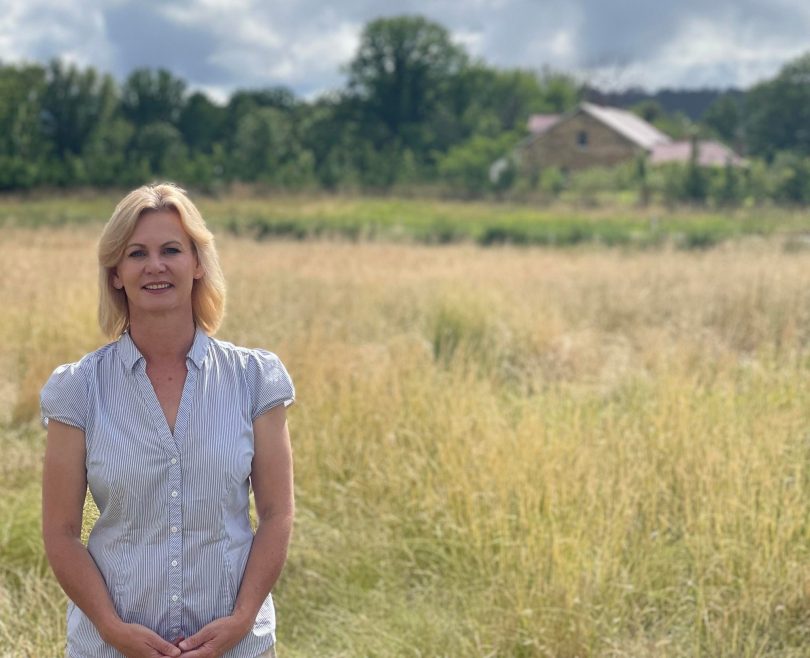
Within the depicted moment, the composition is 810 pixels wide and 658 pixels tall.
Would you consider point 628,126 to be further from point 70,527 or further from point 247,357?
point 70,527

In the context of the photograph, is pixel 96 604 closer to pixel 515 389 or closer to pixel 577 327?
pixel 515 389

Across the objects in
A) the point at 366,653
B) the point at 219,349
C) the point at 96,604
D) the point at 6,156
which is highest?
the point at 6,156

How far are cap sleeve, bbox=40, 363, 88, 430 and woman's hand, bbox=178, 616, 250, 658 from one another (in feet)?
1.55

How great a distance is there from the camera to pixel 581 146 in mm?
65938

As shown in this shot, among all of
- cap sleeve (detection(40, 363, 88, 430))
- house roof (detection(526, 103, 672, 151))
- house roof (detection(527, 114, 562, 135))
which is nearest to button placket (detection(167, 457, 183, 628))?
cap sleeve (detection(40, 363, 88, 430))

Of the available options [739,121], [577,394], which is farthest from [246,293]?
[739,121]

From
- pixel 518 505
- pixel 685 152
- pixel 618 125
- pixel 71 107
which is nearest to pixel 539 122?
pixel 618 125

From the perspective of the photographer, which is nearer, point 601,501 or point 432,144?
point 601,501

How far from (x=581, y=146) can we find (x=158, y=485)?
6610cm

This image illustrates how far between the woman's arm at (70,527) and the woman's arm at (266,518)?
0.16 meters

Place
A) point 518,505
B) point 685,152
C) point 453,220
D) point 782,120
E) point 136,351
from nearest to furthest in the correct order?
point 136,351 → point 518,505 → point 453,220 → point 685,152 → point 782,120

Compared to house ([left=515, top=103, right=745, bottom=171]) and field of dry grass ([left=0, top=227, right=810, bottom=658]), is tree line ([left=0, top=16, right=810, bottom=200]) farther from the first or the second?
field of dry grass ([left=0, top=227, right=810, bottom=658])

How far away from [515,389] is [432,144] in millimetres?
63747

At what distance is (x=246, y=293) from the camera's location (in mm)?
9961
